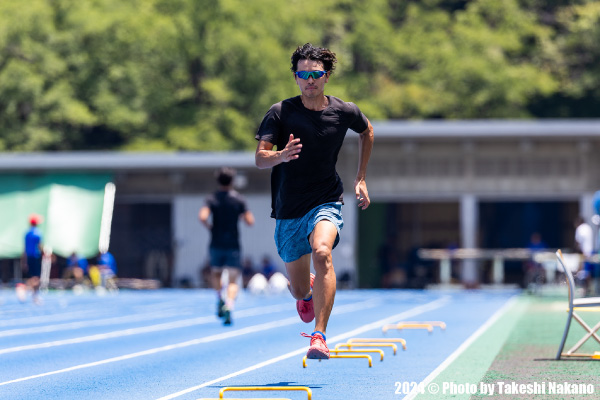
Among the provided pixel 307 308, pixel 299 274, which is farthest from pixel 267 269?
pixel 299 274

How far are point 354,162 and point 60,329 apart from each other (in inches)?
739

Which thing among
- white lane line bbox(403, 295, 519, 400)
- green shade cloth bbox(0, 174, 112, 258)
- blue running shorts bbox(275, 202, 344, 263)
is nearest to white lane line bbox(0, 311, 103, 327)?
white lane line bbox(403, 295, 519, 400)

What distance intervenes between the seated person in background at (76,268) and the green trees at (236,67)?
17089 millimetres

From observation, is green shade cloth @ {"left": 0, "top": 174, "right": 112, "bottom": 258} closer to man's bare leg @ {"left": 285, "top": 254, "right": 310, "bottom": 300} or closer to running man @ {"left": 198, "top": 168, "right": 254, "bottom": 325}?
running man @ {"left": 198, "top": 168, "right": 254, "bottom": 325}

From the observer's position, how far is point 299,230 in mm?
8203

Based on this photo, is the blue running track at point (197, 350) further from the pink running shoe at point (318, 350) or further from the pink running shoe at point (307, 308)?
the pink running shoe at point (307, 308)

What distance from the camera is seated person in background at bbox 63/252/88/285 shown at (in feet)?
105

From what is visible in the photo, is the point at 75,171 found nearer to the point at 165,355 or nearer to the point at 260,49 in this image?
the point at 260,49

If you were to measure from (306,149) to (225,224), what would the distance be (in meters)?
7.18

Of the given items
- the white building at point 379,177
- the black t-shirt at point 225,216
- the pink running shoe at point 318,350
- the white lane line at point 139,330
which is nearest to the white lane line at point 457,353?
the pink running shoe at point 318,350

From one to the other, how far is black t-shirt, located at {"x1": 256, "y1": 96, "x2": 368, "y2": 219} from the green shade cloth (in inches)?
1005

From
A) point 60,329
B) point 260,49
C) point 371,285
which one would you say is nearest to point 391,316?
point 60,329

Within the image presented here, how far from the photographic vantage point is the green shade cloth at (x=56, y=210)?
3312 centimetres

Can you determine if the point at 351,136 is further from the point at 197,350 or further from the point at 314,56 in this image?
the point at 314,56
